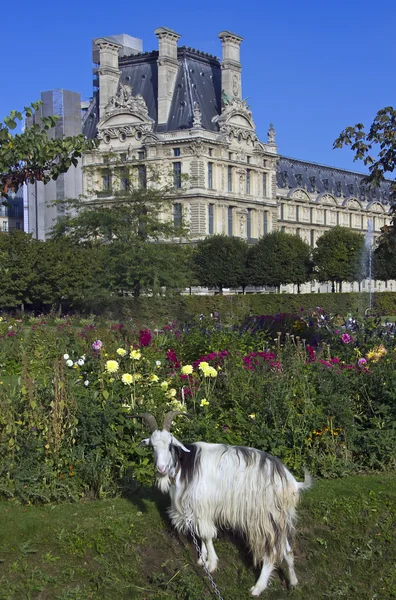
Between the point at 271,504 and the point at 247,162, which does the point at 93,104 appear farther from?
the point at 271,504

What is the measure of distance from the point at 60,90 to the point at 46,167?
6213cm

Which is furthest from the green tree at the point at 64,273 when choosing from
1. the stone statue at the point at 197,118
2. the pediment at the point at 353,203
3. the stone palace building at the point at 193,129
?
the pediment at the point at 353,203

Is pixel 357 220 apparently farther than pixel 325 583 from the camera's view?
Yes

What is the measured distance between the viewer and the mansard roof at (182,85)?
7350 cm

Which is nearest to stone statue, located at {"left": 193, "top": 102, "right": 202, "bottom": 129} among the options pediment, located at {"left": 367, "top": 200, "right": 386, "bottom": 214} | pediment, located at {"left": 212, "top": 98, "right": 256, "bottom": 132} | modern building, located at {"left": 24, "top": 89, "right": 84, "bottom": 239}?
pediment, located at {"left": 212, "top": 98, "right": 256, "bottom": 132}

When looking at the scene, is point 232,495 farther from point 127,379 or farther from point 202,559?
point 127,379

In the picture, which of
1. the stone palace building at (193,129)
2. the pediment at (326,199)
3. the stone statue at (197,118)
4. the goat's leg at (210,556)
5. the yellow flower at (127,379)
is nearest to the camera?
the goat's leg at (210,556)

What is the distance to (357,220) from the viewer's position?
104 m

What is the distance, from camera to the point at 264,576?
21.9 feet

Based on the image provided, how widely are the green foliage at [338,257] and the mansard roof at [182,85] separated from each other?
1408 cm

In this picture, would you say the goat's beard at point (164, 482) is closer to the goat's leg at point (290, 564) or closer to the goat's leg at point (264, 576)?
the goat's leg at point (264, 576)

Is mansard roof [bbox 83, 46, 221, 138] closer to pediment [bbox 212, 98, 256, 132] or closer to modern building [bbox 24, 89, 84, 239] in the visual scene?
pediment [bbox 212, 98, 256, 132]

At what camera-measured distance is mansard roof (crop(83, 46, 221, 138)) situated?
73.5m

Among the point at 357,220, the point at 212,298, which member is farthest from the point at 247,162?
the point at 212,298
